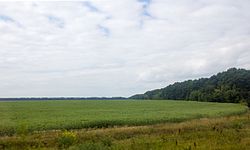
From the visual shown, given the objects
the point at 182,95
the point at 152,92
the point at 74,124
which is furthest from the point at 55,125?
the point at 152,92

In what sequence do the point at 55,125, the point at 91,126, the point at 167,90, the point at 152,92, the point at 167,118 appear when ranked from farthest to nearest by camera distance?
the point at 152,92, the point at 167,90, the point at 167,118, the point at 91,126, the point at 55,125

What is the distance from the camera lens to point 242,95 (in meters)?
112

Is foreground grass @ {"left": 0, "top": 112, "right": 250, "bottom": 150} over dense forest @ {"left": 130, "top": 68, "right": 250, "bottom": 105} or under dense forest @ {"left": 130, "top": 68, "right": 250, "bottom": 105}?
under

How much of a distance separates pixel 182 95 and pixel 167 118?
4213 inches

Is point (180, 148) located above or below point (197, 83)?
below

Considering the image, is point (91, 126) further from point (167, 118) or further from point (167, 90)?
point (167, 90)

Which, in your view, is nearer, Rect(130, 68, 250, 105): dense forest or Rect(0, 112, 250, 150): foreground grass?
Rect(0, 112, 250, 150): foreground grass

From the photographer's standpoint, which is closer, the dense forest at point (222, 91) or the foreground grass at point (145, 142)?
the foreground grass at point (145, 142)

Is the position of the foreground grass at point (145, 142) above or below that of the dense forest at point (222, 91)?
below

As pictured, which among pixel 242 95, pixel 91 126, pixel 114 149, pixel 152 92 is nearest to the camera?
pixel 114 149

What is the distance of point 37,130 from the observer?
30797 mm

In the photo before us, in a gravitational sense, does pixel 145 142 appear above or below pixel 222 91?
below

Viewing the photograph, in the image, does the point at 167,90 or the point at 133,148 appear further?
the point at 167,90

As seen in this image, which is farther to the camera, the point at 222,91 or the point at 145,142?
the point at 222,91
